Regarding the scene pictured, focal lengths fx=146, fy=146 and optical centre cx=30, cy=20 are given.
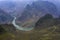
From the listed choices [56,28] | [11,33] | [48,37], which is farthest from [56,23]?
[11,33]

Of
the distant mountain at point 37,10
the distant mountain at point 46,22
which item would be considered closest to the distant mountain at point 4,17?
the distant mountain at point 37,10

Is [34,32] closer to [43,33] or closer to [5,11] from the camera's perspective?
[43,33]

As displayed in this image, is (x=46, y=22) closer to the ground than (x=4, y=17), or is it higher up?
closer to the ground

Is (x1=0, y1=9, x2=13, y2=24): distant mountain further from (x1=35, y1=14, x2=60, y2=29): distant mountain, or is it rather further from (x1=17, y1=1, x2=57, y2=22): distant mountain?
(x1=35, y1=14, x2=60, y2=29): distant mountain

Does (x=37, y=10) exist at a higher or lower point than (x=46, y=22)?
higher

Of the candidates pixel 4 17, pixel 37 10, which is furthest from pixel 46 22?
pixel 4 17

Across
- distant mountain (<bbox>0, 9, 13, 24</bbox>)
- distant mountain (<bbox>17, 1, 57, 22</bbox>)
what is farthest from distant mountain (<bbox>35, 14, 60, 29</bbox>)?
distant mountain (<bbox>0, 9, 13, 24</bbox>)

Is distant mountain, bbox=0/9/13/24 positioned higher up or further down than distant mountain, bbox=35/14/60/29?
higher up

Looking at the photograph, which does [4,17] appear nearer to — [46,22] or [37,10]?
[37,10]
